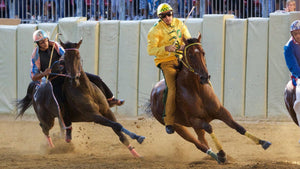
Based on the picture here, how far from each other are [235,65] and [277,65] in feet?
3.06

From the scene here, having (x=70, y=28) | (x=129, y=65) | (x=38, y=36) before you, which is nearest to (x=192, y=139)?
(x=38, y=36)

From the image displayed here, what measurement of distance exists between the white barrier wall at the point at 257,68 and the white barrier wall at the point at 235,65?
0.36ft

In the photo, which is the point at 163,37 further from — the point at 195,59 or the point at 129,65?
the point at 129,65

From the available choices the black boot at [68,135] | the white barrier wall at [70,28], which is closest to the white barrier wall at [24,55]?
the white barrier wall at [70,28]

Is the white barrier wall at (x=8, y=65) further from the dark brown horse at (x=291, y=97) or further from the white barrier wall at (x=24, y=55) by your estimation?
the dark brown horse at (x=291, y=97)

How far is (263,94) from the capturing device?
13.0m

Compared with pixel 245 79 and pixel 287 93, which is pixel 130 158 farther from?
pixel 245 79

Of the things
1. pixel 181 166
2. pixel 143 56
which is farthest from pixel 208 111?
pixel 143 56

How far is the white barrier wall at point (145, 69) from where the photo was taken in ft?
45.6

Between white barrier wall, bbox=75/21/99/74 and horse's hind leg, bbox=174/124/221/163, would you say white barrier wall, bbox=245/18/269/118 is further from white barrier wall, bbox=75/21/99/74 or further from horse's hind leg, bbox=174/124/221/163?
horse's hind leg, bbox=174/124/221/163

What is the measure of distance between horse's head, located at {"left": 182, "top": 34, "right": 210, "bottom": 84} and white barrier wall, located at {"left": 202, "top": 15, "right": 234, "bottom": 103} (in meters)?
4.89

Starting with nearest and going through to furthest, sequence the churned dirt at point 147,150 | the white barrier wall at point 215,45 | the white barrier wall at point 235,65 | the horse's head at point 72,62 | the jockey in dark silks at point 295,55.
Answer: the jockey in dark silks at point 295,55, the churned dirt at point 147,150, the horse's head at point 72,62, the white barrier wall at point 235,65, the white barrier wall at point 215,45

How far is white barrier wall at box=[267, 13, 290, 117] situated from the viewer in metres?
12.8

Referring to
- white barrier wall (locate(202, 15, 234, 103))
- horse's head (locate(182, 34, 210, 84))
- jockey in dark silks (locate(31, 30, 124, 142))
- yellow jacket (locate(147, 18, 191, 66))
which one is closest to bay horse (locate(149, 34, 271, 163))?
horse's head (locate(182, 34, 210, 84))
